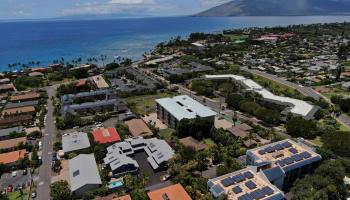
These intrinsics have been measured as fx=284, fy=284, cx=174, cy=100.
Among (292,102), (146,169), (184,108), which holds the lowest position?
(146,169)

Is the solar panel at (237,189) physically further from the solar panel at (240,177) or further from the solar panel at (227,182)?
the solar panel at (240,177)

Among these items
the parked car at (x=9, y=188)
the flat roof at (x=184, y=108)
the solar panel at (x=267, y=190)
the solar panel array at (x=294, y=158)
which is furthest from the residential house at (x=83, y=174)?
the solar panel array at (x=294, y=158)

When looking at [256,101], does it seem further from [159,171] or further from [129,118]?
[159,171]

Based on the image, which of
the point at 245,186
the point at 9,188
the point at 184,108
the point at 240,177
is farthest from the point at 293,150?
the point at 9,188

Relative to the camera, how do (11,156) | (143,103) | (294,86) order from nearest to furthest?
(11,156) → (143,103) → (294,86)

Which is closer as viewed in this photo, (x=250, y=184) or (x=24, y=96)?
(x=250, y=184)

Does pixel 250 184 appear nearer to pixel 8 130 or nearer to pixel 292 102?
pixel 292 102
